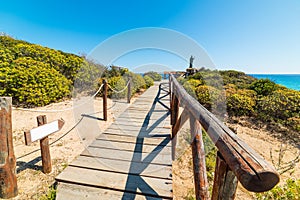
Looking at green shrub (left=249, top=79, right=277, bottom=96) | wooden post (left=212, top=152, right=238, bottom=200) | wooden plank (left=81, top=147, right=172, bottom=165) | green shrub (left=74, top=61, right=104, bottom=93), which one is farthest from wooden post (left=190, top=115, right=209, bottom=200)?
green shrub (left=74, top=61, right=104, bottom=93)

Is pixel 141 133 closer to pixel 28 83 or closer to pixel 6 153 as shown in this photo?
pixel 6 153

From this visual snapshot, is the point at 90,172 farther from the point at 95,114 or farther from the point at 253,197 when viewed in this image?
the point at 95,114

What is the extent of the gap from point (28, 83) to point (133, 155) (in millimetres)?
5441

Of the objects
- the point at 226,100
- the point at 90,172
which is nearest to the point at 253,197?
the point at 90,172

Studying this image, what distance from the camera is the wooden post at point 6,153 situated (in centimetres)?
177

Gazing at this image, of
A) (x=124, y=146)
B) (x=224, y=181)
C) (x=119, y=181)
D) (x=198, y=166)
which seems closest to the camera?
(x=224, y=181)

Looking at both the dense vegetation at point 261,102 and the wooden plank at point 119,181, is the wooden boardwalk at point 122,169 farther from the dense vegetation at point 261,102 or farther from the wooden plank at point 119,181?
the dense vegetation at point 261,102

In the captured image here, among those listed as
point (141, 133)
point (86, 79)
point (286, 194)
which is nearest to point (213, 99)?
point (141, 133)

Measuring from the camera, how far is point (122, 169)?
80.7 inches

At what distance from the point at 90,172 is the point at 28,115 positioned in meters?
4.33

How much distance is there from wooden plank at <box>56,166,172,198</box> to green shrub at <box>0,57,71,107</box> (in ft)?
16.4

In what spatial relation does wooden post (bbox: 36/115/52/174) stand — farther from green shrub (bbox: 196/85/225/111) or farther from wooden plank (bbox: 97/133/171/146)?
green shrub (bbox: 196/85/225/111)

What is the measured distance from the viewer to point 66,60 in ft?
25.5

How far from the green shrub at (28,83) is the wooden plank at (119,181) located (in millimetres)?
5005
